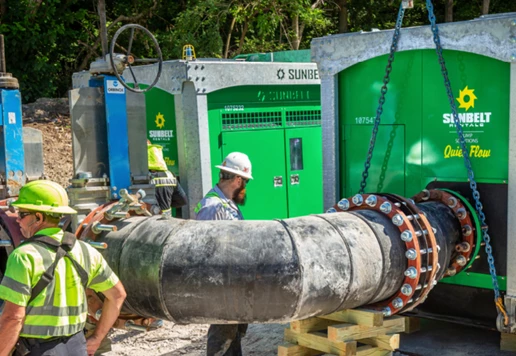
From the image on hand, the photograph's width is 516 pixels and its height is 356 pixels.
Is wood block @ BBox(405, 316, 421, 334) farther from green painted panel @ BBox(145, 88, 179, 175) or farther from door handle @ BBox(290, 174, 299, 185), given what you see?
green painted panel @ BBox(145, 88, 179, 175)

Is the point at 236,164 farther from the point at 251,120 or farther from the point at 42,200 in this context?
the point at 251,120

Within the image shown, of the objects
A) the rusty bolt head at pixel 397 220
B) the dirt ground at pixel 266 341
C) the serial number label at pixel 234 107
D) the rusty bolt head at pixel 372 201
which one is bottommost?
the dirt ground at pixel 266 341

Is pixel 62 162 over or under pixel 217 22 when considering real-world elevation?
under

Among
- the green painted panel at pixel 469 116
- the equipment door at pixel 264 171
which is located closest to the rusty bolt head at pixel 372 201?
the green painted panel at pixel 469 116

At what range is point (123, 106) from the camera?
5.72 m

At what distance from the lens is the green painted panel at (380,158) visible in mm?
6020

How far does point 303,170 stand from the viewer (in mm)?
8727

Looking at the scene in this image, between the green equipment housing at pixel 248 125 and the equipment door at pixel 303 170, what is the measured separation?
0.01 meters

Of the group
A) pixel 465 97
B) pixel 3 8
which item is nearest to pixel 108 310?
pixel 465 97

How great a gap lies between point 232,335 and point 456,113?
2275 mm

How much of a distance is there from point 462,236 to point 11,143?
12.2 feet

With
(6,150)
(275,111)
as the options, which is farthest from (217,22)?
(6,150)

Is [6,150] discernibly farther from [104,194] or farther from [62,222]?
[62,222]

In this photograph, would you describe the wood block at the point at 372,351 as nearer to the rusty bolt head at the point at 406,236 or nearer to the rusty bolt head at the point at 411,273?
the rusty bolt head at the point at 411,273
